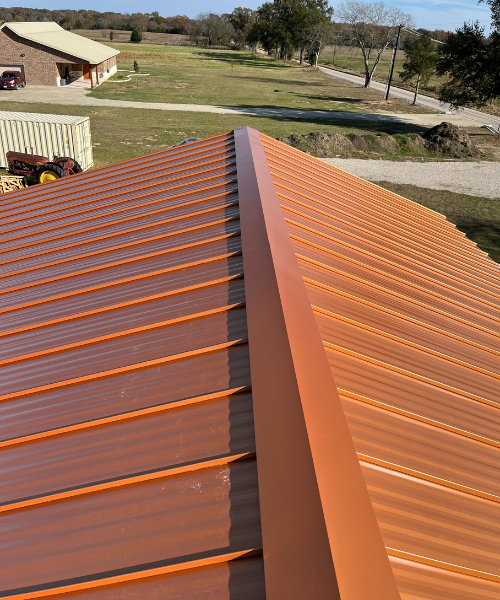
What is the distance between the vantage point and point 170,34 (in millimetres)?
126375

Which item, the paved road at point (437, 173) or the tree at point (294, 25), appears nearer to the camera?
the paved road at point (437, 173)

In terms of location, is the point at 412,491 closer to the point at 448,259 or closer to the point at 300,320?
the point at 300,320

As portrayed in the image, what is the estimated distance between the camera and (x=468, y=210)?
21266mm

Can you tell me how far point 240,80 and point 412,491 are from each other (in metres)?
60.9

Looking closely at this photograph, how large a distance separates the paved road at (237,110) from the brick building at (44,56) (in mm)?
4389

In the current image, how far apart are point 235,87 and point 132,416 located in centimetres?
5378

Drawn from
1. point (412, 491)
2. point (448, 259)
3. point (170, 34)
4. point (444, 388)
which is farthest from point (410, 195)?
point (170, 34)

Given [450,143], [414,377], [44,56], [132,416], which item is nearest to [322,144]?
[450,143]

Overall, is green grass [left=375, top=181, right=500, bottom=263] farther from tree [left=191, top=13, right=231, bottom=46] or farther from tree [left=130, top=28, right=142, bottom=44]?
tree [left=191, top=13, right=231, bottom=46]

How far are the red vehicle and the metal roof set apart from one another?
3254mm

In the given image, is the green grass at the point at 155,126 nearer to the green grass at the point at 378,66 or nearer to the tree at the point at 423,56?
the tree at the point at 423,56

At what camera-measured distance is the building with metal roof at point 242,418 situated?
2.19 meters

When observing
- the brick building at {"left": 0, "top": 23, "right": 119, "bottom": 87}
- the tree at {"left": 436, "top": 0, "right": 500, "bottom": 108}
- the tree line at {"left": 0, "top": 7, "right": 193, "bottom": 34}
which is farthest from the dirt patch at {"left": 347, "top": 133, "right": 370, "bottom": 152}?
the tree line at {"left": 0, "top": 7, "right": 193, "bottom": 34}

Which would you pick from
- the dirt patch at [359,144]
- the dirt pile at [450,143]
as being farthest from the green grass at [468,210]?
the dirt pile at [450,143]
